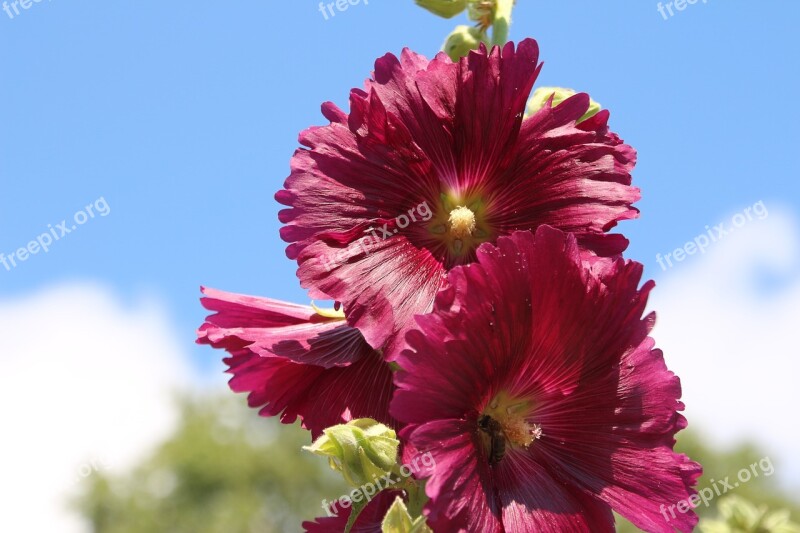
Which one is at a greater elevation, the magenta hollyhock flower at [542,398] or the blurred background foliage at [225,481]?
the blurred background foliage at [225,481]

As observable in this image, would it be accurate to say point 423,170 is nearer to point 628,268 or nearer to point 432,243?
point 432,243

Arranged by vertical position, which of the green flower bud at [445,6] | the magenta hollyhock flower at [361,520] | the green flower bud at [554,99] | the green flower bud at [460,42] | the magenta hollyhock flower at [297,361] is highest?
the green flower bud at [445,6]

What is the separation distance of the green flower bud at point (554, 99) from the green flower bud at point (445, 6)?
1.24 ft

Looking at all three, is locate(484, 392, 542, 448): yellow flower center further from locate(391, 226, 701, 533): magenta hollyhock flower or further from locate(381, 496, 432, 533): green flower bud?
locate(381, 496, 432, 533): green flower bud

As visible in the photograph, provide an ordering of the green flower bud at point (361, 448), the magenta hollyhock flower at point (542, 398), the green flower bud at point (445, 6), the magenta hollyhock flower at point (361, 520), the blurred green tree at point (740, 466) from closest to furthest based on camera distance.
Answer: the magenta hollyhock flower at point (542, 398) → the green flower bud at point (361, 448) → the magenta hollyhock flower at point (361, 520) → the green flower bud at point (445, 6) → the blurred green tree at point (740, 466)

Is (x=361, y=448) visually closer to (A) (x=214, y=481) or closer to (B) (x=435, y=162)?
(B) (x=435, y=162)

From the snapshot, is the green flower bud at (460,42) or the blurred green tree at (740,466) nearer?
the green flower bud at (460,42)

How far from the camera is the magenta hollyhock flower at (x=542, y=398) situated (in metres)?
1.24

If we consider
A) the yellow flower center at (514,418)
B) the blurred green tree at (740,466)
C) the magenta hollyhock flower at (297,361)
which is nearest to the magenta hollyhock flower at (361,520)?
the magenta hollyhock flower at (297,361)

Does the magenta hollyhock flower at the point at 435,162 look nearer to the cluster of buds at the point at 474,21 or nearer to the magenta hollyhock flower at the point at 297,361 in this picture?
the magenta hollyhock flower at the point at 297,361

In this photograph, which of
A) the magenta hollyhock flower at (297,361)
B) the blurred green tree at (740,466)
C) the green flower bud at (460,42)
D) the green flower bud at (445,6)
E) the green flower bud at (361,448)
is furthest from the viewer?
the blurred green tree at (740,466)

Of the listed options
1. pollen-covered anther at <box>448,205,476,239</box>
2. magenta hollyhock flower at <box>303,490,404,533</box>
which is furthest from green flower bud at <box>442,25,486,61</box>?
magenta hollyhock flower at <box>303,490,404,533</box>

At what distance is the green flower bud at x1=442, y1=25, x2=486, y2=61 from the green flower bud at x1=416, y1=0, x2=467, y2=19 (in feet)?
0.45

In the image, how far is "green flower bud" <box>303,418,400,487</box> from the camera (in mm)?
1382
